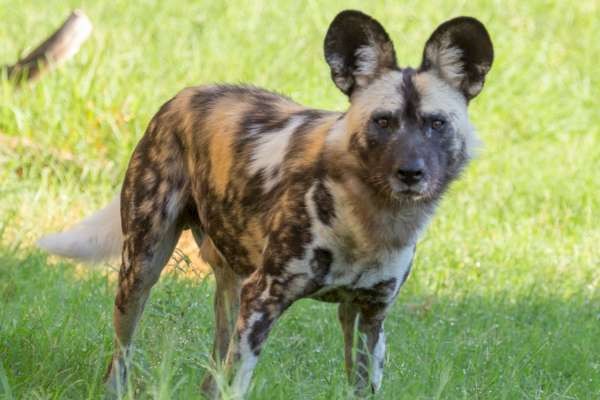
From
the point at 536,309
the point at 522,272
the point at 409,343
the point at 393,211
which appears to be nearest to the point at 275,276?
the point at 393,211

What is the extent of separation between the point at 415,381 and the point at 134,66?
3816 millimetres

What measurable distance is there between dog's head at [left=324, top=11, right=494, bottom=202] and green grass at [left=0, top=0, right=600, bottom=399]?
30 centimetres

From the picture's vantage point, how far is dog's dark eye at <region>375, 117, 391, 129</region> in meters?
3.34

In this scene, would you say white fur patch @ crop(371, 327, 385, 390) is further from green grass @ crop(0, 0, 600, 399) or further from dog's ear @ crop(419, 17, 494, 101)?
dog's ear @ crop(419, 17, 494, 101)

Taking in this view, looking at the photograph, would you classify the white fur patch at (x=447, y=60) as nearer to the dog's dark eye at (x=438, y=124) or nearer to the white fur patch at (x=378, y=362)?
the dog's dark eye at (x=438, y=124)

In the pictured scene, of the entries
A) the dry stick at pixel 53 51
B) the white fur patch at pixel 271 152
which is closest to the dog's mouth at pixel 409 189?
the white fur patch at pixel 271 152

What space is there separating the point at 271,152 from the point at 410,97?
46 centimetres

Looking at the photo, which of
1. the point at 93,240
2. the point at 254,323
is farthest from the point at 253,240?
the point at 93,240

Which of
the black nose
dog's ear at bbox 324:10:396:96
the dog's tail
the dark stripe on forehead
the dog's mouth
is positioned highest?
dog's ear at bbox 324:10:396:96

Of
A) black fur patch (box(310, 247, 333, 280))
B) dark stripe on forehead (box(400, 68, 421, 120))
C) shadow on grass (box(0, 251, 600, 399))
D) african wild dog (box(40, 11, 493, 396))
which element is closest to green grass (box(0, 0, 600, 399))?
shadow on grass (box(0, 251, 600, 399))

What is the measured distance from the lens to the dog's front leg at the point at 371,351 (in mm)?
3510

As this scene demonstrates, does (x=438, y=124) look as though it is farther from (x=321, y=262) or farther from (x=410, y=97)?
(x=321, y=262)

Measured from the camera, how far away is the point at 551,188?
6613 mm

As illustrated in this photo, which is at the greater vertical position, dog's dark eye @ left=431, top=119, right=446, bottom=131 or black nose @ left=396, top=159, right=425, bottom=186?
dog's dark eye @ left=431, top=119, right=446, bottom=131
